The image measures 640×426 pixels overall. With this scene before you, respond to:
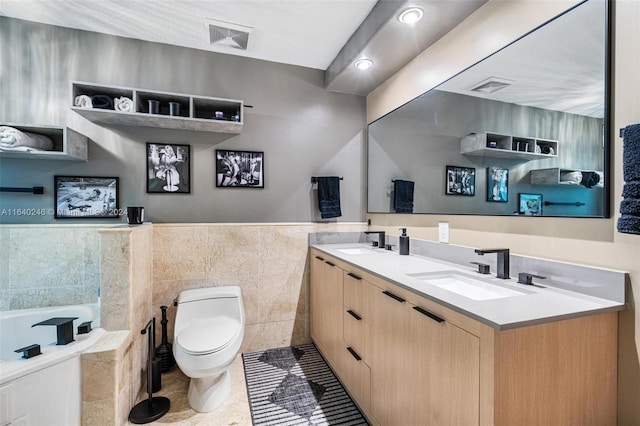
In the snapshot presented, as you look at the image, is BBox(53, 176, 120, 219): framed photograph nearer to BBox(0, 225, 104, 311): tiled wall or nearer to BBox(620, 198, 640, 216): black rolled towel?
BBox(0, 225, 104, 311): tiled wall

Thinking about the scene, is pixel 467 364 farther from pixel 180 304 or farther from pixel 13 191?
pixel 13 191

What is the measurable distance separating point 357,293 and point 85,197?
2182mm

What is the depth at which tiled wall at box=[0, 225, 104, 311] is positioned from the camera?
201 cm

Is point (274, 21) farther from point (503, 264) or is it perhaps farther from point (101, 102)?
point (503, 264)

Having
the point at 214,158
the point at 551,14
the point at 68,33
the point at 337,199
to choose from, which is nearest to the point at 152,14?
the point at 68,33

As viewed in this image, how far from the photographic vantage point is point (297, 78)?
273cm

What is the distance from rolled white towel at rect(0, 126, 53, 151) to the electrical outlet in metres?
2.84

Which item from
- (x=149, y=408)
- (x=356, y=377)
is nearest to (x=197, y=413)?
(x=149, y=408)

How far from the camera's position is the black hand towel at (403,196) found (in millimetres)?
2318

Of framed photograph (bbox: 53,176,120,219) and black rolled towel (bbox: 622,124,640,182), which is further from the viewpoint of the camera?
framed photograph (bbox: 53,176,120,219)

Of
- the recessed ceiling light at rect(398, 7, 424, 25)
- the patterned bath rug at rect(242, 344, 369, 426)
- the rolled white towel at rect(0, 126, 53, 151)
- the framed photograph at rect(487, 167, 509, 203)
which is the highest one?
the recessed ceiling light at rect(398, 7, 424, 25)

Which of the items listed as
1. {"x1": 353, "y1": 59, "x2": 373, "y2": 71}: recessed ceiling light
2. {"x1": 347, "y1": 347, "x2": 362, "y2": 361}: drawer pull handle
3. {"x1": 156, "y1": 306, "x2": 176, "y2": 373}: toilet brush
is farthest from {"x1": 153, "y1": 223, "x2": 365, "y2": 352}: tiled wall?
{"x1": 353, "y1": 59, "x2": 373, "y2": 71}: recessed ceiling light

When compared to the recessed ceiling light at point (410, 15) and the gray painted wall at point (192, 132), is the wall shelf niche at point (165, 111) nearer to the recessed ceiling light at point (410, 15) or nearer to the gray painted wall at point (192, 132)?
the gray painted wall at point (192, 132)

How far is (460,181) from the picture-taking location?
1826 millimetres
